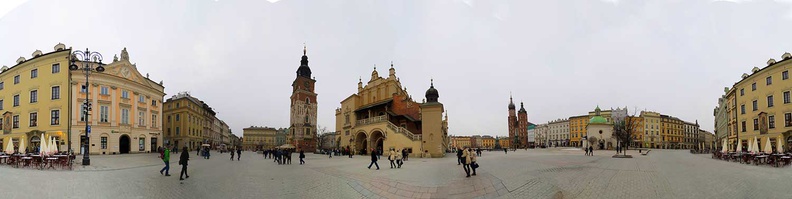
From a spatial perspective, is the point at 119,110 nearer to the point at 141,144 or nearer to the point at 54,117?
the point at 141,144

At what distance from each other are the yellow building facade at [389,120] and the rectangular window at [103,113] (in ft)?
88.4

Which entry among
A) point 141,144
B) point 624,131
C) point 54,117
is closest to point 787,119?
point 624,131

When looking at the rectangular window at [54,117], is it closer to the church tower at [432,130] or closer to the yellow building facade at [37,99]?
the yellow building facade at [37,99]

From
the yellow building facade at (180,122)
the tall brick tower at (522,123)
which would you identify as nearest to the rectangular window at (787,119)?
the yellow building facade at (180,122)

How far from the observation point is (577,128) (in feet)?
488

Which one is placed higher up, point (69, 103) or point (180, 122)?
point (69, 103)

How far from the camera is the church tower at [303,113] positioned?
77500 mm

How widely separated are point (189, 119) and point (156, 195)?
68857 mm

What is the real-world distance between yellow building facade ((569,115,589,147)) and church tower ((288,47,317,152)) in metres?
107

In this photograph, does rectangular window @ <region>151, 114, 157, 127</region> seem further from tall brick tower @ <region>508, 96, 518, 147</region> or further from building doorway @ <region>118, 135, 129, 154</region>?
tall brick tower @ <region>508, 96, 518, 147</region>

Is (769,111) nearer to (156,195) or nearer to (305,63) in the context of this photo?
(156,195)


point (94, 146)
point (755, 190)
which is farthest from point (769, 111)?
point (94, 146)

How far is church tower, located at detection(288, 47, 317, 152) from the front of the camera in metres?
77.5

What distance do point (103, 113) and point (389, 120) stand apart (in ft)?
103
